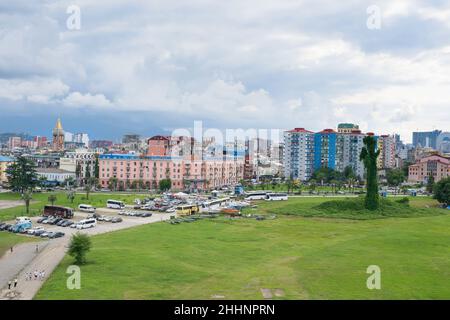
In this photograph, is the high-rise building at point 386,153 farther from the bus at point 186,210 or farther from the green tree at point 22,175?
the green tree at point 22,175

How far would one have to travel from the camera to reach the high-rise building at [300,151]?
375 feet

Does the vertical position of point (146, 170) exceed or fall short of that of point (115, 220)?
it exceeds it

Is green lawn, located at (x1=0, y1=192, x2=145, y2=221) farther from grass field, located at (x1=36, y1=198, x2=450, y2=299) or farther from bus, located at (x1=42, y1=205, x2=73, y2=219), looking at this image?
grass field, located at (x1=36, y1=198, x2=450, y2=299)

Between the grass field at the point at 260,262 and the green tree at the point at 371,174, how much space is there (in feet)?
30.0

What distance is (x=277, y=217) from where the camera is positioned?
5319 centimetres

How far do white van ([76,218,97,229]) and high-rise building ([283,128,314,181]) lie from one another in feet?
242

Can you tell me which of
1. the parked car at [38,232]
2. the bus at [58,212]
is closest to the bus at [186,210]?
the bus at [58,212]

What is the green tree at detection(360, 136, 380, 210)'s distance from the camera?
5600cm

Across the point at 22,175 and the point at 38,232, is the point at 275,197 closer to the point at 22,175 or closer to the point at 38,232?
the point at 22,175

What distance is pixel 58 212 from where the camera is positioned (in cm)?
5197

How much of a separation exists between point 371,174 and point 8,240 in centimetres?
3886

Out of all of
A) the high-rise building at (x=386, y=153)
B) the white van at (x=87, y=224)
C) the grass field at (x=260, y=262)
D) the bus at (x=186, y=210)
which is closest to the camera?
the grass field at (x=260, y=262)

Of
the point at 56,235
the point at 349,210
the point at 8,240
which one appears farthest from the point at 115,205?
the point at 349,210

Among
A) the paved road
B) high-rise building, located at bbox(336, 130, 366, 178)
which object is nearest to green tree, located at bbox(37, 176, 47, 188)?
the paved road
